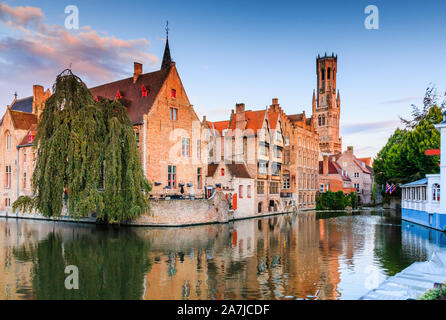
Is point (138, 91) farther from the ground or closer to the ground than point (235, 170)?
farther from the ground

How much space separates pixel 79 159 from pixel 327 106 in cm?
10979

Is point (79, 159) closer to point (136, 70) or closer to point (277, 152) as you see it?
point (136, 70)

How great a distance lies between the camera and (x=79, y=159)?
84.6ft

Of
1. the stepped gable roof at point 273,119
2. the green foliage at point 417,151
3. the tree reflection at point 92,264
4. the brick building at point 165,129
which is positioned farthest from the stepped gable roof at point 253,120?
the tree reflection at point 92,264

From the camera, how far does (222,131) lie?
4772 centimetres

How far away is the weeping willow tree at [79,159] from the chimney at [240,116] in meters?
20.5

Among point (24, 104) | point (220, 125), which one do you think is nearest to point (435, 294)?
point (220, 125)

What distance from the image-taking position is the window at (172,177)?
36375 mm

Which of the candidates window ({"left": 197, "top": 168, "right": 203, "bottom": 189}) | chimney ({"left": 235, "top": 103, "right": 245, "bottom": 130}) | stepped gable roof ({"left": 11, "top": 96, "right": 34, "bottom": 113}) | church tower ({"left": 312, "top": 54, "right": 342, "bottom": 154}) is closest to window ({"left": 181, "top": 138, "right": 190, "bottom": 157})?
window ({"left": 197, "top": 168, "right": 203, "bottom": 189})

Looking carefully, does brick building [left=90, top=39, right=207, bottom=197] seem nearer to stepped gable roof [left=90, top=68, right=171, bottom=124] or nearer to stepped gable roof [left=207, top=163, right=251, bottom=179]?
stepped gable roof [left=90, top=68, right=171, bottom=124]

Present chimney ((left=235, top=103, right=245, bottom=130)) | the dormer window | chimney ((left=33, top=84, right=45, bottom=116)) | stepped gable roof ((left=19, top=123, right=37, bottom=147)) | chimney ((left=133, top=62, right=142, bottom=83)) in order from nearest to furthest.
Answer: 1. the dormer window
2. chimney ((left=133, top=62, right=142, bottom=83))
3. stepped gable roof ((left=19, top=123, right=37, bottom=147))
4. chimney ((left=235, top=103, right=245, bottom=130))
5. chimney ((left=33, top=84, right=45, bottom=116))

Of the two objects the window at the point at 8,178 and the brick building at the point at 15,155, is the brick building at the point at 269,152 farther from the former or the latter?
the window at the point at 8,178

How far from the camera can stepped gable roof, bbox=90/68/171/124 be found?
117ft

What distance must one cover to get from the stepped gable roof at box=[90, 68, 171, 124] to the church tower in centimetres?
8762
